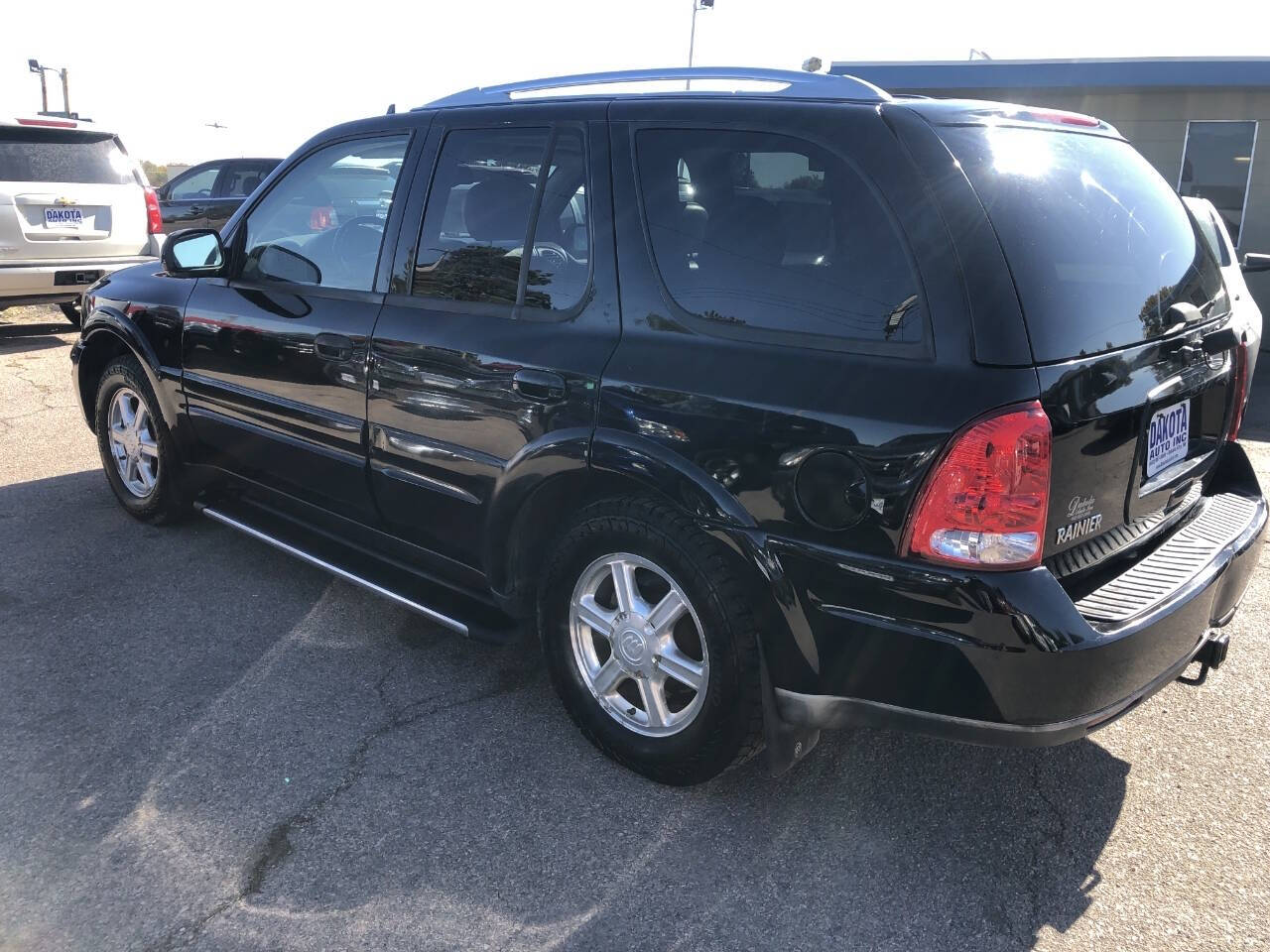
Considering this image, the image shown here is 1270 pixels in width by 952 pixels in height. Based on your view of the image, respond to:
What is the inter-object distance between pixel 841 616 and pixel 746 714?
1.42 ft

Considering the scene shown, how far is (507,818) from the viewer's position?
278cm

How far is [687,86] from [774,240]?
673 mm

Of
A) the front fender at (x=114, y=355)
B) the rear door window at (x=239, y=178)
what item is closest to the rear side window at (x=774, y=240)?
the front fender at (x=114, y=355)

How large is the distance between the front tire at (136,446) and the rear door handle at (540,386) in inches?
93.9

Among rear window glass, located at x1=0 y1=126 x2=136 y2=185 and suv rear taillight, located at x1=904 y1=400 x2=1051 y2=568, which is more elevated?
rear window glass, located at x1=0 y1=126 x2=136 y2=185

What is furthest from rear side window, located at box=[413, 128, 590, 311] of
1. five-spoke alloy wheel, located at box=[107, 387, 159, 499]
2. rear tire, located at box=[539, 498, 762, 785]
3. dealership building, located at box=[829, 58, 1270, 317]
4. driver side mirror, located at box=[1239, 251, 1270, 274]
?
dealership building, located at box=[829, 58, 1270, 317]

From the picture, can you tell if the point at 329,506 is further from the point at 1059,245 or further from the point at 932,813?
the point at 1059,245

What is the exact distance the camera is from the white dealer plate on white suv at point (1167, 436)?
2594 millimetres

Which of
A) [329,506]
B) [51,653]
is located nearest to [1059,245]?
[329,506]

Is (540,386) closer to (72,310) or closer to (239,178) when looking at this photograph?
(72,310)

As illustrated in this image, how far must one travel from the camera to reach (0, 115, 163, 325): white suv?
29.1ft

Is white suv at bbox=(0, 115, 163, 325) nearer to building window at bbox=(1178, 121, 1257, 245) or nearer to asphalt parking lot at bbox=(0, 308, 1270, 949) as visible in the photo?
asphalt parking lot at bbox=(0, 308, 1270, 949)

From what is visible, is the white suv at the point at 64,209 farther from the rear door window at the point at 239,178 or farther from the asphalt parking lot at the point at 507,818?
the asphalt parking lot at the point at 507,818

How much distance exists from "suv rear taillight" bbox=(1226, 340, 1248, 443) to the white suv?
9310 millimetres
